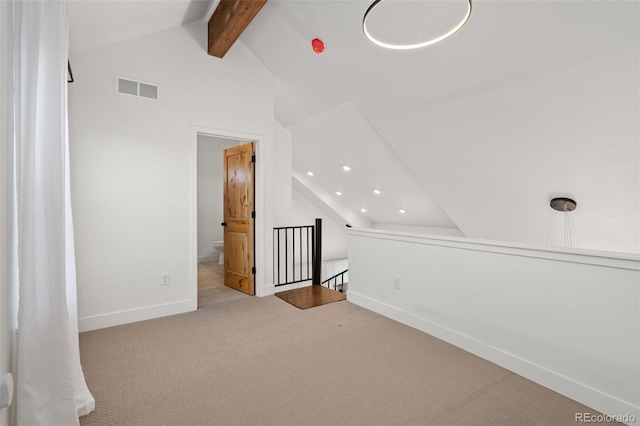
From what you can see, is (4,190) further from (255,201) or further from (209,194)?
(209,194)

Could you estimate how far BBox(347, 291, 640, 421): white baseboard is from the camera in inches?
74.1

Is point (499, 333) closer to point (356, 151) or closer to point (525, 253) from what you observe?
point (525, 253)

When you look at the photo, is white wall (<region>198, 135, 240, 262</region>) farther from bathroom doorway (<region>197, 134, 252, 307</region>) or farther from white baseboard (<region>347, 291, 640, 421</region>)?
white baseboard (<region>347, 291, 640, 421</region>)

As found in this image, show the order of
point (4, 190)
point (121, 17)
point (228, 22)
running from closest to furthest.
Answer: point (4, 190), point (121, 17), point (228, 22)

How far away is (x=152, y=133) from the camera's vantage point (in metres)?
3.39

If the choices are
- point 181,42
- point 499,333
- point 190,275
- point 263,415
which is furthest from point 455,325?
point 181,42

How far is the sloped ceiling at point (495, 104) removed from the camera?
2.46m

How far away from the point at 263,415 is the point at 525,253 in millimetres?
2063

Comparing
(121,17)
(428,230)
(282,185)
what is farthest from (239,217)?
(428,230)

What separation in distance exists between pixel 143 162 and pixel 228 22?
5.46ft

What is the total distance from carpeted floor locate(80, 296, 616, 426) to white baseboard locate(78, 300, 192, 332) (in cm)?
11

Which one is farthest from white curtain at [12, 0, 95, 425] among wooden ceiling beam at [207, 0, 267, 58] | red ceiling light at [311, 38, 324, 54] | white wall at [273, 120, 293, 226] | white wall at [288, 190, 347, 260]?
white wall at [288, 190, 347, 260]

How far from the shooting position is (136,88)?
3.31 metres

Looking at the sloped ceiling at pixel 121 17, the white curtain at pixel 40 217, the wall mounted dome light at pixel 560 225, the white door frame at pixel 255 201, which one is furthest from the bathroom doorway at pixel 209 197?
the wall mounted dome light at pixel 560 225
